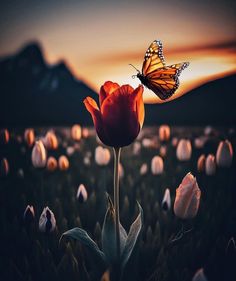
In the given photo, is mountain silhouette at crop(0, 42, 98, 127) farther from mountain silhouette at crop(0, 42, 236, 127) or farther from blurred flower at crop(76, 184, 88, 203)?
blurred flower at crop(76, 184, 88, 203)

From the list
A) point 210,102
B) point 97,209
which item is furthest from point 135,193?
point 210,102

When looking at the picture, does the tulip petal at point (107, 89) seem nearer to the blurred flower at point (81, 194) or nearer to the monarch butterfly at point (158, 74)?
the monarch butterfly at point (158, 74)

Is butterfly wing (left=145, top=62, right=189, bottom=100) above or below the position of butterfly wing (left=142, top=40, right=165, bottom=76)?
below

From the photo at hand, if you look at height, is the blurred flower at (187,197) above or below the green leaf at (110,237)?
above

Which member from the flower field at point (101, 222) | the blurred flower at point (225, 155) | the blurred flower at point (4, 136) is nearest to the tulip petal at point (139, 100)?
the flower field at point (101, 222)

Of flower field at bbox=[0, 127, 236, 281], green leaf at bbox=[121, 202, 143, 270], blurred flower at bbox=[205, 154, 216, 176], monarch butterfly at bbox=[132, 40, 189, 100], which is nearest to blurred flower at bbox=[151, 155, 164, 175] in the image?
flower field at bbox=[0, 127, 236, 281]

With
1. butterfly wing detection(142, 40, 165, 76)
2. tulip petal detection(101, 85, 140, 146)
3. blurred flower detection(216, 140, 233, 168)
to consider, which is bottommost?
blurred flower detection(216, 140, 233, 168)
